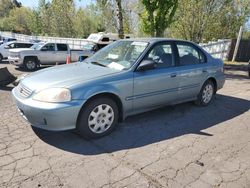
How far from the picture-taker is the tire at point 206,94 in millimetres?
6230

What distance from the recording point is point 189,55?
5.89 meters

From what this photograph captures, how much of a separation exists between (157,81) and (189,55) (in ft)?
4.31

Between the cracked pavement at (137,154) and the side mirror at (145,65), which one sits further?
the side mirror at (145,65)

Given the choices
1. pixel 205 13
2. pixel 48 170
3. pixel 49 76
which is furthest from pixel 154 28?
pixel 48 170

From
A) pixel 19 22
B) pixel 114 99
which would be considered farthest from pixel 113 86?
pixel 19 22

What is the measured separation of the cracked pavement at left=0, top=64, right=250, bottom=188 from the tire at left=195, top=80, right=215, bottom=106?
0.72 m

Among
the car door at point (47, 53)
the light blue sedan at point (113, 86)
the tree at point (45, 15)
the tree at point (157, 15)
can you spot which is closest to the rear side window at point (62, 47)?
the car door at point (47, 53)

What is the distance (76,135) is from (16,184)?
1477 millimetres

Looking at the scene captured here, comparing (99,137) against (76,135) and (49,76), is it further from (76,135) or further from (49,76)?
(49,76)

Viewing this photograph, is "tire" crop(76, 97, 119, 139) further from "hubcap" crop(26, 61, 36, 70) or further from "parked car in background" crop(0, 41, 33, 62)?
"parked car in background" crop(0, 41, 33, 62)

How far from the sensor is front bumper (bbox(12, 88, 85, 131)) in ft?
12.8

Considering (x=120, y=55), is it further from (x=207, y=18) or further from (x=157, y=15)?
(x=207, y=18)

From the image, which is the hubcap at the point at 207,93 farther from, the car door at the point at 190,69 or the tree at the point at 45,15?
the tree at the point at 45,15

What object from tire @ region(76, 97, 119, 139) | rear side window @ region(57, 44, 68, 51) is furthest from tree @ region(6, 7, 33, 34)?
tire @ region(76, 97, 119, 139)
